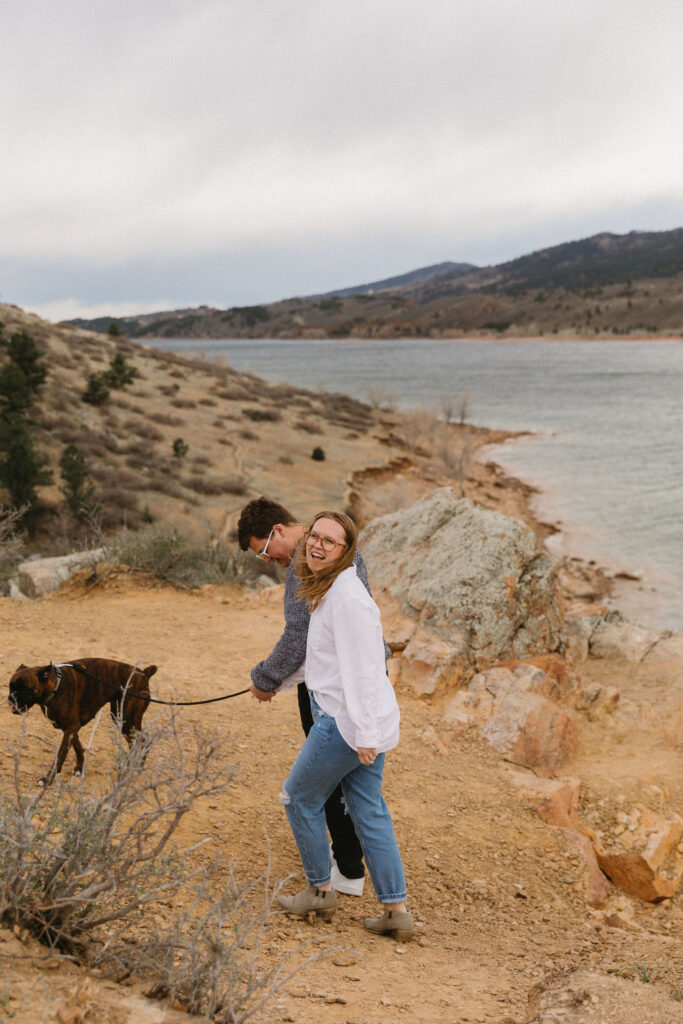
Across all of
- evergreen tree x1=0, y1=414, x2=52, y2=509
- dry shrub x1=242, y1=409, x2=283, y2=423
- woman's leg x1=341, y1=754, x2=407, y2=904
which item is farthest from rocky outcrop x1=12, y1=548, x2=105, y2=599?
dry shrub x1=242, y1=409, x2=283, y2=423

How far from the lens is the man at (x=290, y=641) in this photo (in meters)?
3.28

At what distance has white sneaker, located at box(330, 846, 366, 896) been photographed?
3.60 metres

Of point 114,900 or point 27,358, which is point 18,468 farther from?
point 114,900

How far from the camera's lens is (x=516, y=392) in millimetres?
54719

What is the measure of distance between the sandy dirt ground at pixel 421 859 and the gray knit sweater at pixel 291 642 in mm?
350

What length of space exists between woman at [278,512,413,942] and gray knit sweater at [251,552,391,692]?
14 cm

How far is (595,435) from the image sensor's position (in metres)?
34.9

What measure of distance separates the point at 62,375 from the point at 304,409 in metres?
12.4

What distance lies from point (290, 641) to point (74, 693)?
154 cm

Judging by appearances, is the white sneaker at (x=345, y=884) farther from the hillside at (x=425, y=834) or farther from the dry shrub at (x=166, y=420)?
the dry shrub at (x=166, y=420)

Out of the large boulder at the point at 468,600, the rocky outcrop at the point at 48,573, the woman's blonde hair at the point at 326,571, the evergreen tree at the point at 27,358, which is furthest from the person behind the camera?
the evergreen tree at the point at 27,358

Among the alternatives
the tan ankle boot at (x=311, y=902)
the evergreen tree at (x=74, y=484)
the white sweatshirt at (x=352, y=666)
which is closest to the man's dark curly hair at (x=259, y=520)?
the white sweatshirt at (x=352, y=666)

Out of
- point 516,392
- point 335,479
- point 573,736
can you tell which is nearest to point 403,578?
point 573,736

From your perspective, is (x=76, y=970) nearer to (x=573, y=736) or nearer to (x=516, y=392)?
(x=573, y=736)
